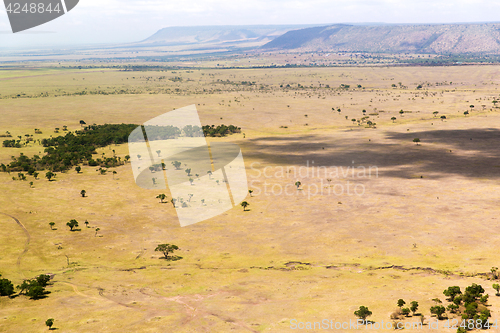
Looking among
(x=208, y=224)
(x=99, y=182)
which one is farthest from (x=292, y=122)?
(x=208, y=224)

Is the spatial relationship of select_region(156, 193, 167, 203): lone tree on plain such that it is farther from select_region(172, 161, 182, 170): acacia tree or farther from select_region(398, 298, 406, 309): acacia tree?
select_region(398, 298, 406, 309): acacia tree

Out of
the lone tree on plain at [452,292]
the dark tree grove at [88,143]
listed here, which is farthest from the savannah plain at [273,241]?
the dark tree grove at [88,143]

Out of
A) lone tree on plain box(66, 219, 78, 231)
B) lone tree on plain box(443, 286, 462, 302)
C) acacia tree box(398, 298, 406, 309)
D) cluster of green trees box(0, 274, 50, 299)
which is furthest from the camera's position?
lone tree on plain box(66, 219, 78, 231)

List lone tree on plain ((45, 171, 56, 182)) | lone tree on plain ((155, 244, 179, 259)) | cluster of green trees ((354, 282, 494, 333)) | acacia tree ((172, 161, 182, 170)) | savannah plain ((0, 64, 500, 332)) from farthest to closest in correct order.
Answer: acacia tree ((172, 161, 182, 170)), lone tree on plain ((45, 171, 56, 182)), lone tree on plain ((155, 244, 179, 259)), savannah plain ((0, 64, 500, 332)), cluster of green trees ((354, 282, 494, 333))

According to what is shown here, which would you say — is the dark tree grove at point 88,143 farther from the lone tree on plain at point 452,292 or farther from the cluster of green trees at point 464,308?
the lone tree on plain at point 452,292

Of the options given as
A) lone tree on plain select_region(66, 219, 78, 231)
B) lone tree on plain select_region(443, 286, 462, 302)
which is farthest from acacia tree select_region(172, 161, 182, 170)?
lone tree on plain select_region(443, 286, 462, 302)

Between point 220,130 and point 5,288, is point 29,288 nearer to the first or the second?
point 5,288

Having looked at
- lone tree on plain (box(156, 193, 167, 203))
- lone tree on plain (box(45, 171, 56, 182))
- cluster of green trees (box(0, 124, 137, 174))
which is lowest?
lone tree on plain (box(156, 193, 167, 203))

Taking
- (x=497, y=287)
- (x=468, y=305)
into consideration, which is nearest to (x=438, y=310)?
(x=468, y=305)

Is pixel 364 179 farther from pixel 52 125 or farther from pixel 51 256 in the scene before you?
pixel 52 125
